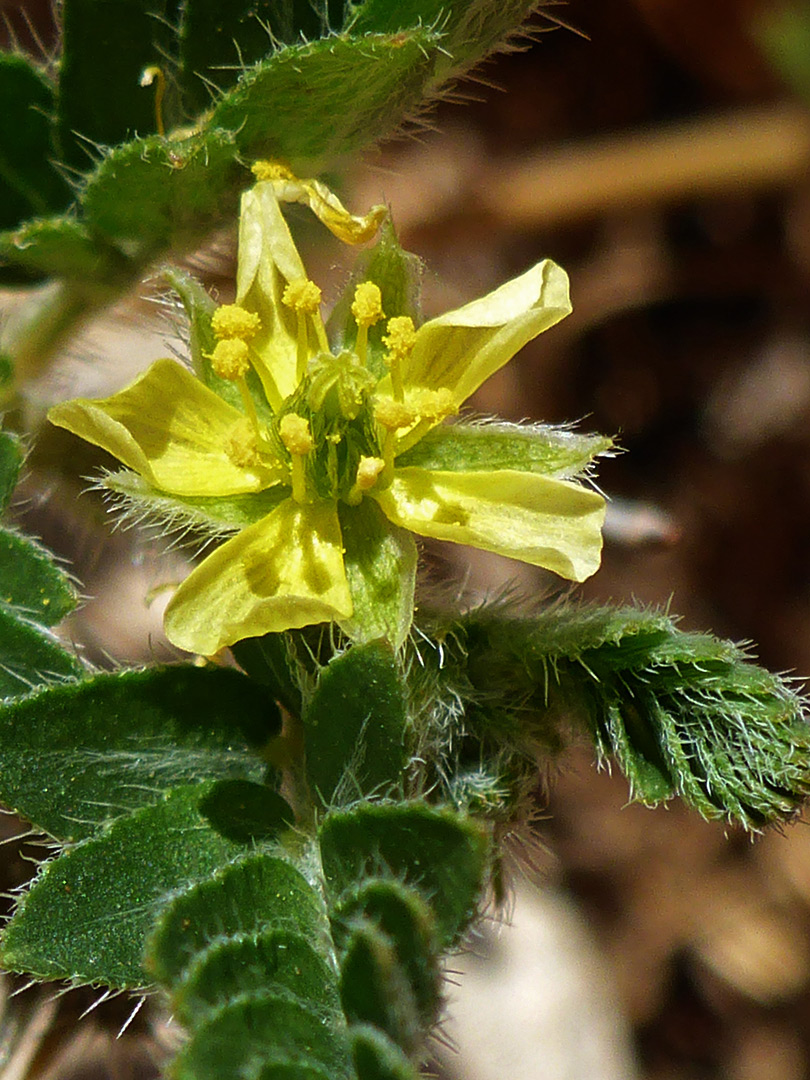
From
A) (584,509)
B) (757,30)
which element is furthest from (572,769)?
(757,30)

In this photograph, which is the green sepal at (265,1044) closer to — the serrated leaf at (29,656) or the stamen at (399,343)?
the serrated leaf at (29,656)

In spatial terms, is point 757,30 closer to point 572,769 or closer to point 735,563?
point 735,563

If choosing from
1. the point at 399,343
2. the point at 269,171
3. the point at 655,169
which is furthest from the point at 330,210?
the point at 655,169

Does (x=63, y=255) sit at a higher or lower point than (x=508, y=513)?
higher

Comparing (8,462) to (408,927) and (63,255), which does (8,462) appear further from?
(408,927)

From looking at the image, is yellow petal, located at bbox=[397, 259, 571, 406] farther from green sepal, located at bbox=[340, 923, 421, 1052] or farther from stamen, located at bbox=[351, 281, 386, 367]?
green sepal, located at bbox=[340, 923, 421, 1052]

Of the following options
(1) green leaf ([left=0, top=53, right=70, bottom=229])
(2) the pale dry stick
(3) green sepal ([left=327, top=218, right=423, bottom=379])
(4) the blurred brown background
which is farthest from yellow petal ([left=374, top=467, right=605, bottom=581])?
(2) the pale dry stick

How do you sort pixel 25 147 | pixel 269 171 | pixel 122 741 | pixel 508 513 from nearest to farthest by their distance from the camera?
pixel 122 741 → pixel 508 513 → pixel 269 171 → pixel 25 147
